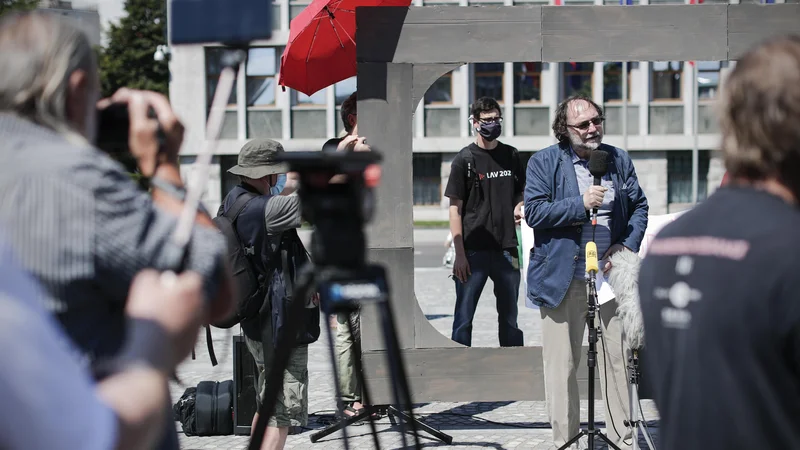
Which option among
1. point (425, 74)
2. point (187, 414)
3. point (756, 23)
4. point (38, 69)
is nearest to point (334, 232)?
point (38, 69)

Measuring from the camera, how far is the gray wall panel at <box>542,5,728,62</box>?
247 inches

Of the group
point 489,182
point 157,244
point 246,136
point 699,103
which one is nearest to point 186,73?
point 246,136

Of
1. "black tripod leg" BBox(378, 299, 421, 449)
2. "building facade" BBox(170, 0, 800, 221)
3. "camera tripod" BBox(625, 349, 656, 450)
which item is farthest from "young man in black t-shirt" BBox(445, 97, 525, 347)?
"building facade" BBox(170, 0, 800, 221)

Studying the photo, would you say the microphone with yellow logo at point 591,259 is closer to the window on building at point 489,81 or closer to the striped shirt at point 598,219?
the striped shirt at point 598,219

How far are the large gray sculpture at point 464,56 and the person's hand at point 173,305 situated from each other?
4.59 meters

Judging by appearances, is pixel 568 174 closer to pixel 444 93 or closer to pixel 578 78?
pixel 578 78

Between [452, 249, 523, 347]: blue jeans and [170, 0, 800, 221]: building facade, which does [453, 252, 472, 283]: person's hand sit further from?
[170, 0, 800, 221]: building facade

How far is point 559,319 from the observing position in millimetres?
5953

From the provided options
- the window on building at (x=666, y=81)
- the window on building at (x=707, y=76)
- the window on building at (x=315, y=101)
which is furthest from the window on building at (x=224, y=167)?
the window on building at (x=707, y=76)

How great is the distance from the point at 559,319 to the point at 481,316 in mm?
6386

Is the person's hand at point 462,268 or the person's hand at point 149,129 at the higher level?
the person's hand at point 149,129

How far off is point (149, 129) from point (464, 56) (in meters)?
4.43

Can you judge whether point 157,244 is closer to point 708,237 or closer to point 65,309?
point 65,309

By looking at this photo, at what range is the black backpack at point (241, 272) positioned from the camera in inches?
A: 210
